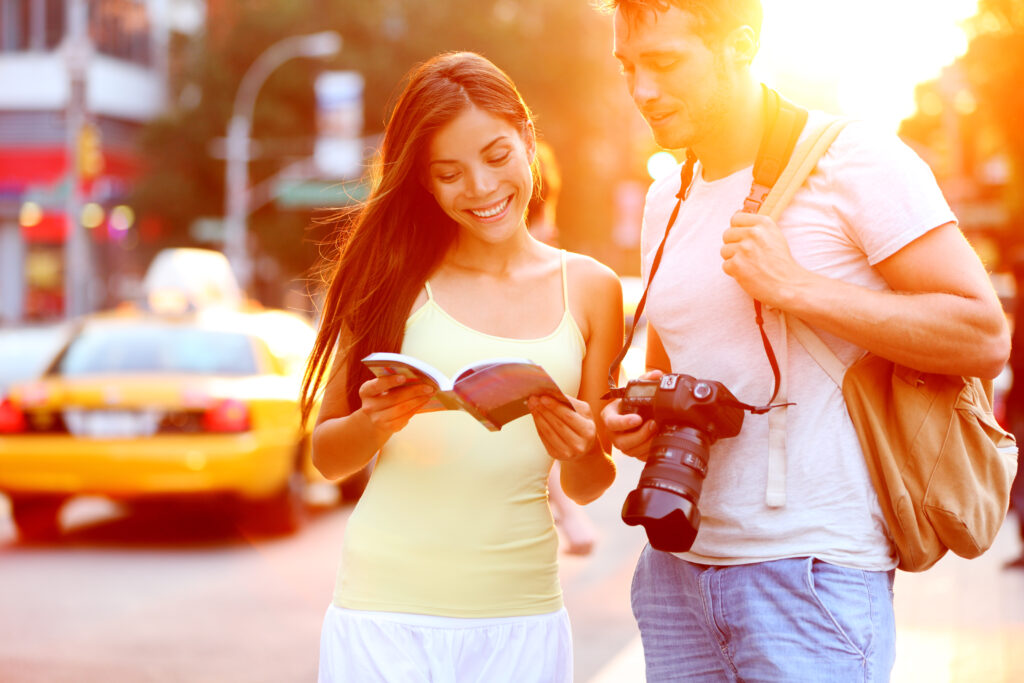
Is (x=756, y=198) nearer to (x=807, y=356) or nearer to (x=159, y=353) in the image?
Result: (x=807, y=356)

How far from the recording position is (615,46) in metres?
2.58

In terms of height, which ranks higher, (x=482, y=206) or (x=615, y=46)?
(x=615, y=46)

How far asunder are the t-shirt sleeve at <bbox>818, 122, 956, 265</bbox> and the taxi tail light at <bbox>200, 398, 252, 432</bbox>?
6.53 meters

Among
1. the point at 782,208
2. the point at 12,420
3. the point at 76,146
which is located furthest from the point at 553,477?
the point at 76,146

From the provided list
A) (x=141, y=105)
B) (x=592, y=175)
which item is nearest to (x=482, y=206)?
(x=592, y=175)

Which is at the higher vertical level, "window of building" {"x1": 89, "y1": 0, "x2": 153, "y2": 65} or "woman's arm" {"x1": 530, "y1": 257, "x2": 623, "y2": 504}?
"woman's arm" {"x1": 530, "y1": 257, "x2": 623, "y2": 504}

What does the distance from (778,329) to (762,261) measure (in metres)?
0.18

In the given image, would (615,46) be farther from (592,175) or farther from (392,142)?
(592,175)

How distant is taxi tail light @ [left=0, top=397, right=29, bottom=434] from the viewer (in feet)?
28.1

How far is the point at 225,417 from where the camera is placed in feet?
27.7

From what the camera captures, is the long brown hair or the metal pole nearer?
the long brown hair

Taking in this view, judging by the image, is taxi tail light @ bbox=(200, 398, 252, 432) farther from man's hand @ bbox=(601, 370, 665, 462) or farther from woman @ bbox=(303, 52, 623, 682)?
man's hand @ bbox=(601, 370, 665, 462)

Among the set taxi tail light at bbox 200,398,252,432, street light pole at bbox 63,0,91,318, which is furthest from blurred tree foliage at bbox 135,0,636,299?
taxi tail light at bbox 200,398,252,432

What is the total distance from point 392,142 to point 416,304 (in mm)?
383
